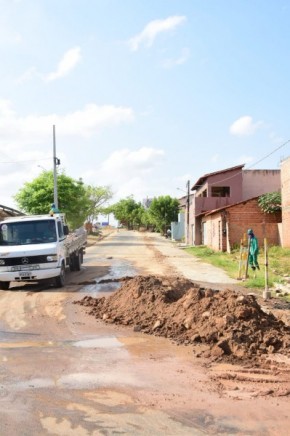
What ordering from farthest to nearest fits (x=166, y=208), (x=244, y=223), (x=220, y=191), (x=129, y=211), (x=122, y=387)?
(x=129, y=211)
(x=166, y=208)
(x=220, y=191)
(x=244, y=223)
(x=122, y=387)

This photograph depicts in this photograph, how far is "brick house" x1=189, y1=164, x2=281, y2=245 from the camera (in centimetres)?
4753

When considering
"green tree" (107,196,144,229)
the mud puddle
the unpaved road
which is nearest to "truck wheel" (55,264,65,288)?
the mud puddle

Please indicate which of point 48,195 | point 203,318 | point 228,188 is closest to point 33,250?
point 203,318

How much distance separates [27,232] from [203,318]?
815 centimetres

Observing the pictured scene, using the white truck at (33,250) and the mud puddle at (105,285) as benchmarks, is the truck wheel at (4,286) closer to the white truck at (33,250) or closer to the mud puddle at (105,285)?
the white truck at (33,250)

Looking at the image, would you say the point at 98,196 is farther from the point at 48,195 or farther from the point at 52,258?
the point at 52,258

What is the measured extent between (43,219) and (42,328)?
671 centimetres

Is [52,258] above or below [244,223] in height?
below

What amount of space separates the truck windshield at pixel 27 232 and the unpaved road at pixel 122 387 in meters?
5.81

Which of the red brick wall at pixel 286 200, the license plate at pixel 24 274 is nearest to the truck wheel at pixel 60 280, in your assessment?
the license plate at pixel 24 274

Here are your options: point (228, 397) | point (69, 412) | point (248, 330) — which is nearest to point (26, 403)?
point (69, 412)

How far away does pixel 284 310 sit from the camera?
10.6 meters

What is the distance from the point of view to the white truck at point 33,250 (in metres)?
13.7

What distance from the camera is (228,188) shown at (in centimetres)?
4934
